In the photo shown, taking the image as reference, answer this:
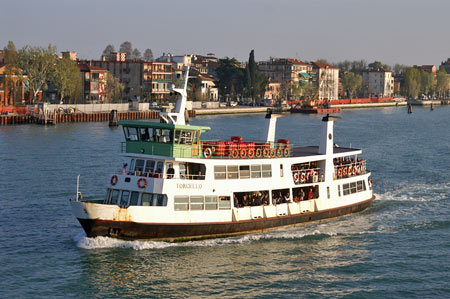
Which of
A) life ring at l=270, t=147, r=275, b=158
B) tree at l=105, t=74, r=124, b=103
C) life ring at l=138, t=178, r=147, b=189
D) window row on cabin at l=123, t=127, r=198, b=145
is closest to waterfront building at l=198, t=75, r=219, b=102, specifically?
tree at l=105, t=74, r=124, b=103

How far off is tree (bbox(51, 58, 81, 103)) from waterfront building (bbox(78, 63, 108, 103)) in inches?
391

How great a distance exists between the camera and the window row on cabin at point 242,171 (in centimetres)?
3262

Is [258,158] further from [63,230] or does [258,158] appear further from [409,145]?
[409,145]

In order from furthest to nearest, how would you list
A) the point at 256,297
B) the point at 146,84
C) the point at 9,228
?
the point at 146,84
the point at 9,228
the point at 256,297

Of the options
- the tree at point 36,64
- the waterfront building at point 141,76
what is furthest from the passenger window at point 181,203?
the waterfront building at point 141,76

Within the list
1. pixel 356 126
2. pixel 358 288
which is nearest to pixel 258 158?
pixel 358 288

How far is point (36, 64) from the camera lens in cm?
10625

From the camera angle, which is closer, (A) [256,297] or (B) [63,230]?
(A) [256,297]

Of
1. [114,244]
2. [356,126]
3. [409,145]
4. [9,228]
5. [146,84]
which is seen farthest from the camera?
[146,84]

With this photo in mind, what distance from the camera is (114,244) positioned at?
30.5m

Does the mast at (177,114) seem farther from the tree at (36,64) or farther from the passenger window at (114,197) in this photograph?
the tree at (36,64)

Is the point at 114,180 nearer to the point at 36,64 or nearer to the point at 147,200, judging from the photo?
the point at 147,200

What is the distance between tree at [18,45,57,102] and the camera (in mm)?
106188

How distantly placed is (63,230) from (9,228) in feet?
8.75
